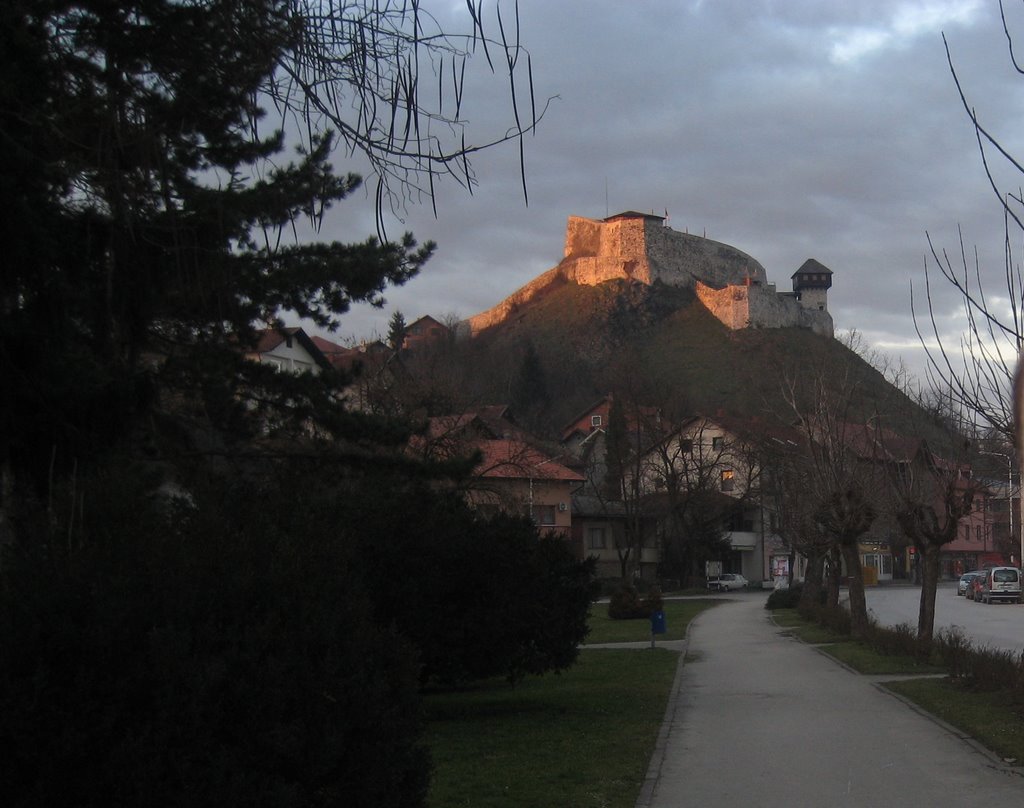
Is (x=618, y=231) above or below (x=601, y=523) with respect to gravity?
above

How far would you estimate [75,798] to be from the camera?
5.37 metres

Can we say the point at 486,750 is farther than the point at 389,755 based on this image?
Yes

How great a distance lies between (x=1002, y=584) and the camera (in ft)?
176

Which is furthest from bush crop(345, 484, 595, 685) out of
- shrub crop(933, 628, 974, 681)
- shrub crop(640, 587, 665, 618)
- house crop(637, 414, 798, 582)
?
house crop(637, 414, 798, 582)

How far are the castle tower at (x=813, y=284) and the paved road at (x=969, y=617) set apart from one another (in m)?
101


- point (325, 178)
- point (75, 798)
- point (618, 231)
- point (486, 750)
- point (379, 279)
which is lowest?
point (486, 750)

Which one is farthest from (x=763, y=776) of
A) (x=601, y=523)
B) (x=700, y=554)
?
(x=601, y=523)

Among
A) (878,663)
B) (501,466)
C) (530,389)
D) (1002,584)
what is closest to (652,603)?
(501,466)

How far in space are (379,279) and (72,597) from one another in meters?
12.4

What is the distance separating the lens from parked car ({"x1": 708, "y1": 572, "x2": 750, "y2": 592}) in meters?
75.2

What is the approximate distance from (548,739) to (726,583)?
65527mm

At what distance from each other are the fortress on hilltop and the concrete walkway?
12210 centimetres

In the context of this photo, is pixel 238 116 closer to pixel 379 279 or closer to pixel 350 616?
pixel 350 616

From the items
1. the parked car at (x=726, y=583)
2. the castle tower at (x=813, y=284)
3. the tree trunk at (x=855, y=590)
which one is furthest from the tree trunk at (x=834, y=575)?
the castle tower at (x=813, y=284)
